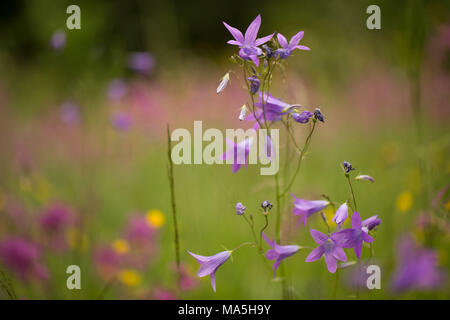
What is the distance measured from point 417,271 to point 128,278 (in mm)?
896

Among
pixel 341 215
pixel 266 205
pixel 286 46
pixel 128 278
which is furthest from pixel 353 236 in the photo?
pixel 128 278

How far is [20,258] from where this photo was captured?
1105 mm

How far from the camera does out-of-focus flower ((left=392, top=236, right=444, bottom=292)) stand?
927 millimetres

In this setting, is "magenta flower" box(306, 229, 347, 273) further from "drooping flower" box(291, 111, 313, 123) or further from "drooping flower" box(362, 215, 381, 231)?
"drooping flower" box(291, 111, 313, 123)

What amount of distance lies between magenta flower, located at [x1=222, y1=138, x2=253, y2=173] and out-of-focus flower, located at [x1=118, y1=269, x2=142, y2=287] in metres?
0.72

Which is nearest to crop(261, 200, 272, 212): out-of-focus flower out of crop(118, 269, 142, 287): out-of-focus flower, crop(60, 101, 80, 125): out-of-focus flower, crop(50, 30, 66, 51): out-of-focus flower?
crop(118, 269, 142, 287): out-of-focus flower

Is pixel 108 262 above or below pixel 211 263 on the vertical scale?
below

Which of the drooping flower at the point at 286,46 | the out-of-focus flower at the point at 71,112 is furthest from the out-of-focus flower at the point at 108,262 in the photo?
the out-of-focus flower at the point at 71,112

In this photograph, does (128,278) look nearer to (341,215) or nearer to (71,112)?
(341,215)

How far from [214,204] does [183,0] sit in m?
7.79

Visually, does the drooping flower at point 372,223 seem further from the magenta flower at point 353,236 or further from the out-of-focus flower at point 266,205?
the out-of-focus flower at point 266,205

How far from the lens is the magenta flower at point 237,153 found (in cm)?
76
